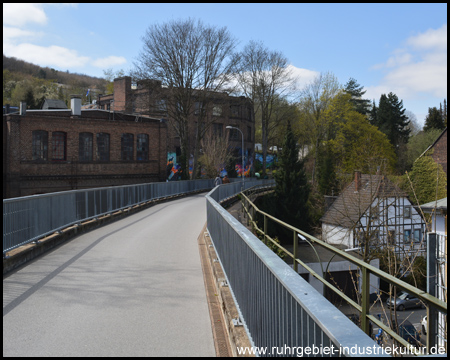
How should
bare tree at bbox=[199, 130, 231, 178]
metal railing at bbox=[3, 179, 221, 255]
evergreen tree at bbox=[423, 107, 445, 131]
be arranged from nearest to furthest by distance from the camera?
metal railing at bbox=[3, 179, 221, 255]
bare tree at bbox=[199, 130, 231, 178]
evergreen tree at bbox=[423, 107, 445, 131]

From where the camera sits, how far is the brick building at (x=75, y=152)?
3634 cm

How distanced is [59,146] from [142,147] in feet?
25.8

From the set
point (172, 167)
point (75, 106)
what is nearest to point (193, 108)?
point (172, 167)

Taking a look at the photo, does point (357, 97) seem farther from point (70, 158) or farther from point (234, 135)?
point (70, 158)

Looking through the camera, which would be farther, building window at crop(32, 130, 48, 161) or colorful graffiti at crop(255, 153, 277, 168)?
colorful graffiti at crop(255, 153, 277, 168)

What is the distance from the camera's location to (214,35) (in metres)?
41.9

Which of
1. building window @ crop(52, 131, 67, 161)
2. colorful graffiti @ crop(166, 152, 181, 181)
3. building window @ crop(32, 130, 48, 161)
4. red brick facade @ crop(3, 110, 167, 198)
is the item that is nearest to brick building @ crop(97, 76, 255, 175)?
colorful graffiti @ crop(166, 152, 181, 181)

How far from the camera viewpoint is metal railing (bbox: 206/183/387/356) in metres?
2.02

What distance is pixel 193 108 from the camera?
59.4 metres

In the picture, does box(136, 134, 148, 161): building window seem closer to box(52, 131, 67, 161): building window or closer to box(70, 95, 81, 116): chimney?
box(70, 95, 81, 116): chimney

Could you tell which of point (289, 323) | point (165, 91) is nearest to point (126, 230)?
point (289, 323)

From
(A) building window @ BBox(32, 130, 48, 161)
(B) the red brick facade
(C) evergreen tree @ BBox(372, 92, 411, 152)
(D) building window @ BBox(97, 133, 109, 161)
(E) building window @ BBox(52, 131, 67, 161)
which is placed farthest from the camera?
(C) evergreen tree @ BBox(372, 92, 411, 152)

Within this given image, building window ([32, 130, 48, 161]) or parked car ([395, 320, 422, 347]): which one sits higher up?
building window ([32, 130, 48, 161])

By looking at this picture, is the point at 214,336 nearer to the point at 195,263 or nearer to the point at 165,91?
the point at 195,263
